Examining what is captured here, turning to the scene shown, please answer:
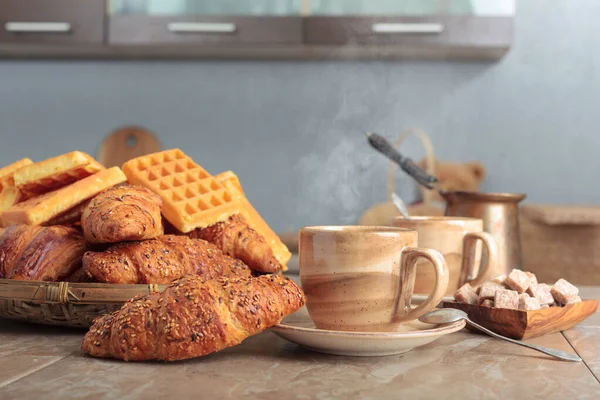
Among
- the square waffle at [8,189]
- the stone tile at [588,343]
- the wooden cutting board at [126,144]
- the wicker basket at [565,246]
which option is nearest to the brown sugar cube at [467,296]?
the stone tile at [588,343]

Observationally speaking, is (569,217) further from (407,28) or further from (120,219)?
(120,219)

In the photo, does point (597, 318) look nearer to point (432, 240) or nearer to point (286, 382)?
point (432, 240)

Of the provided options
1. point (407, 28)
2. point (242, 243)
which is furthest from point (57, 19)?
point (242, 243)

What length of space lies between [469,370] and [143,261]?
0.40 m

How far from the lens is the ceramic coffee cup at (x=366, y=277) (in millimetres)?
766

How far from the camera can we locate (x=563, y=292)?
2.98 feet

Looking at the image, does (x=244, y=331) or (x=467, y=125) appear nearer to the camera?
(x=244, y=331)

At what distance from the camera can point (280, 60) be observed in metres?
3.44

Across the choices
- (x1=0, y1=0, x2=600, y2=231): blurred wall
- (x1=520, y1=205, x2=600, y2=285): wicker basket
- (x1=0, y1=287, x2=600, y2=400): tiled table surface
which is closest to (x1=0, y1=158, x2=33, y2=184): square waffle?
(x1=0, y1=287, x2=600, y2=400): tiled table surface

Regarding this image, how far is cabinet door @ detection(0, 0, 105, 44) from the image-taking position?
3057 millimetres

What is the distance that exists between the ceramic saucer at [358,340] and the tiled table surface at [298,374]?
10mm

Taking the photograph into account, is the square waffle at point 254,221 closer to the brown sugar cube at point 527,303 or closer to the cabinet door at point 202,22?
the brown sugar cube at point 527,303

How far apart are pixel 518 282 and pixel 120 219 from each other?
1.66 feet

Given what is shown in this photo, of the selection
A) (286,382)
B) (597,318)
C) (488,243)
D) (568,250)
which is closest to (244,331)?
→ (286,382)
